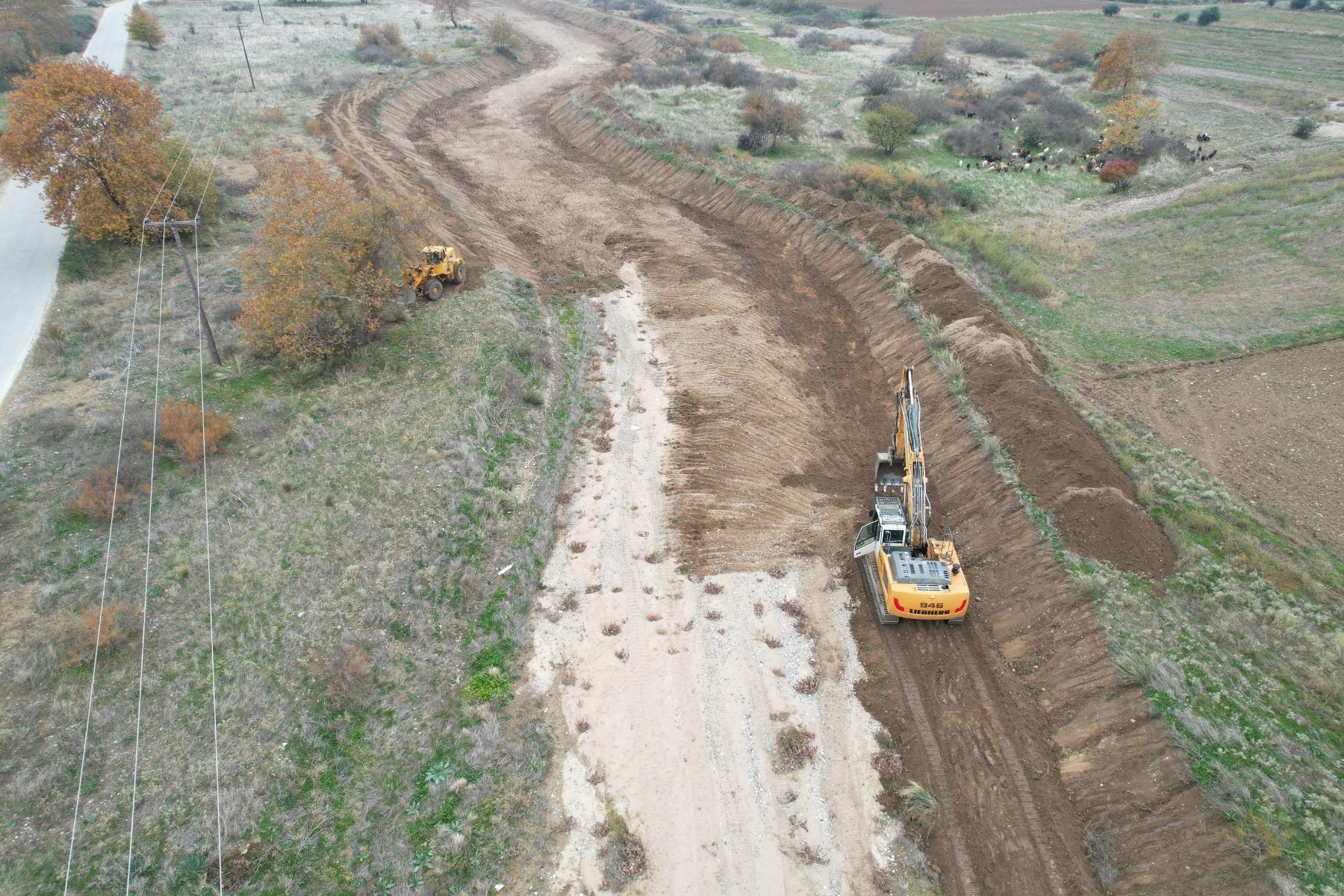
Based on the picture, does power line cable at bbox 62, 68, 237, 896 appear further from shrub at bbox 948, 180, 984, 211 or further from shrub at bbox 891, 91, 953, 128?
shrub at bbox 891, 91, 953, 128

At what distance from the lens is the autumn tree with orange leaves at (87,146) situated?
84.8 ft

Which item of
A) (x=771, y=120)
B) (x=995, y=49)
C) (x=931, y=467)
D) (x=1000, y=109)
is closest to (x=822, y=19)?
(x=995, y=49)

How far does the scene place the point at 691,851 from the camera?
12820 millimetres

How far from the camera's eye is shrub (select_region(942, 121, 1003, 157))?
1842 inches

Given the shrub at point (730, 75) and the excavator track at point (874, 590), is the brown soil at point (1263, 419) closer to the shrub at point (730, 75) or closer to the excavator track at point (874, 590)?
the excavator track at point (874, 590)

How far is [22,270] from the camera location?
27.0 m

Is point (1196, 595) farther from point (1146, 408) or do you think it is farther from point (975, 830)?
point (1146, 408)

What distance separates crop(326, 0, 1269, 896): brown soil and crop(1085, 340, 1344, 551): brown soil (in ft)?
10.9

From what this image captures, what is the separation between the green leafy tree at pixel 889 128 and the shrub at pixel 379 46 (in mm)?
43626

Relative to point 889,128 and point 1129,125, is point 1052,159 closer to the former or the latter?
point 1129,125

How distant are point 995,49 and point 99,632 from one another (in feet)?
309

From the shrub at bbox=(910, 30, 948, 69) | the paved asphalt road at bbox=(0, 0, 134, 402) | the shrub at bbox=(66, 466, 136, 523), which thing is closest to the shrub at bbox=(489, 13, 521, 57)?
the shrub at bbox=(910, 30, 948, 69)

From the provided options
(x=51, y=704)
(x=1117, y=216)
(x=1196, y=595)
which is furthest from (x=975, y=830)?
(x=1117, y=216)

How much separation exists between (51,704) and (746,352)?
884 inches
